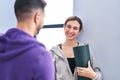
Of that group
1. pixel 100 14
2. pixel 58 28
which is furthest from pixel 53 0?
pixel 100 14

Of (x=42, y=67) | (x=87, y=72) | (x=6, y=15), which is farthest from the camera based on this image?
(x=6, y=15)

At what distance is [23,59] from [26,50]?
0.13 ft

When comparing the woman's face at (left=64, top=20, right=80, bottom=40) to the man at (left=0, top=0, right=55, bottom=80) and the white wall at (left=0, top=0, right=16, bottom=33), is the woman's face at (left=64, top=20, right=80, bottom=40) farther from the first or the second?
the white wall at (left=0, top=0, right=16, bottom=33)

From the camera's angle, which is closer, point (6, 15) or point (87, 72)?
point (87, 72)

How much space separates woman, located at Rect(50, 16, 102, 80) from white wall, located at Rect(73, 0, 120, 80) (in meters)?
0.07

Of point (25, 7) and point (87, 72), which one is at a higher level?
point (25, 7)

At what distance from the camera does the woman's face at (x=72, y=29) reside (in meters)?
2.16

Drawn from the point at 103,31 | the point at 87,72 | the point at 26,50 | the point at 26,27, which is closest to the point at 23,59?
the point at 26,50

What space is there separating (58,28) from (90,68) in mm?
774

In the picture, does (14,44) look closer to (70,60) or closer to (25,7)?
(25,7)

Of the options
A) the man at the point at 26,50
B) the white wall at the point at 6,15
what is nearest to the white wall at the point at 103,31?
the man at the point at 26,50

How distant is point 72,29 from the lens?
2.16 m

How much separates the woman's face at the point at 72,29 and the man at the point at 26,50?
103 cm

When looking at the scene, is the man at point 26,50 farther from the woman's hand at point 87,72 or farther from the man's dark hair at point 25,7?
the woman's hand at point 87,72
